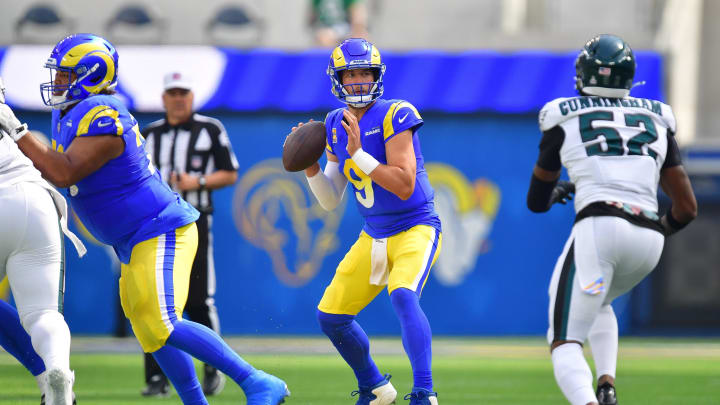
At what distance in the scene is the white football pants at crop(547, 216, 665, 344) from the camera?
5109 mm

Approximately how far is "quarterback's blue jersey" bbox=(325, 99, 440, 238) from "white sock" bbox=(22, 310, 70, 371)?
1571 mm

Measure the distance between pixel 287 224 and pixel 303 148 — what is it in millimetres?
6971

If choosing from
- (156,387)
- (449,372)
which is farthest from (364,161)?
(449,372)

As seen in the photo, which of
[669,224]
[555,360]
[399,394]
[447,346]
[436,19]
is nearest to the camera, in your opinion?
[555,360]

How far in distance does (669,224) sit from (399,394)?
2.28 metres

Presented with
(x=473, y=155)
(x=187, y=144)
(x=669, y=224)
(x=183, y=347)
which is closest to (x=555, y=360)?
(x=669, y=224)

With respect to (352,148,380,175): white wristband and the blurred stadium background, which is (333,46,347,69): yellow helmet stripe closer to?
(352,148,380,175): white wristband

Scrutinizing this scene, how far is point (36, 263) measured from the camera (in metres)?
5.25

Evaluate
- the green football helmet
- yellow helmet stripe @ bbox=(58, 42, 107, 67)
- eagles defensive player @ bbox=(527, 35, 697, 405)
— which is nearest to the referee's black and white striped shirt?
yellow helmet stripe @ bbox=(58, 42, 107, 67)

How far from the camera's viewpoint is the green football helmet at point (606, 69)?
17.4 ft

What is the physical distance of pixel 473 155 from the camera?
42.5ft

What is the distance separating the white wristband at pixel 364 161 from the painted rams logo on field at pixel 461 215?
284 inches

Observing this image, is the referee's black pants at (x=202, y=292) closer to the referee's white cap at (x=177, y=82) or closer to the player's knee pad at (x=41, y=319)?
the referee's white cap at (x=177, y=82)

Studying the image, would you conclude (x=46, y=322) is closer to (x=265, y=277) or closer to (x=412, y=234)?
(x=412, y=234)
